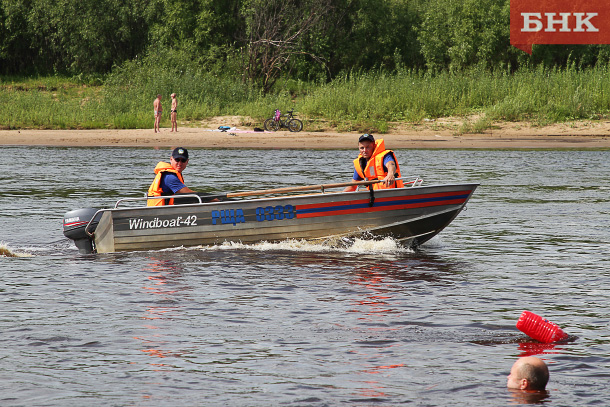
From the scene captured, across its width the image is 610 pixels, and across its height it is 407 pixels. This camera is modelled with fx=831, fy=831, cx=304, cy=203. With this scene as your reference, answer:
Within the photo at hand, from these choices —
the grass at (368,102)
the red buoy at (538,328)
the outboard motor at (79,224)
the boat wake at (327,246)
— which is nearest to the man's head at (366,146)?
the boat wake at (327,246)

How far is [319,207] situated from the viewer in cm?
1170

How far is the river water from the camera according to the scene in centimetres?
655

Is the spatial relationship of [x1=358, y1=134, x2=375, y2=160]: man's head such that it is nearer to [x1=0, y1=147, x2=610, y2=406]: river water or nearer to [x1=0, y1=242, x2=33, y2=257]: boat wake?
[x1=0, y1=147, x2=610, y2=406]: river water

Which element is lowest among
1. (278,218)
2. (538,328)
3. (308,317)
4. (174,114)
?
(308,317)

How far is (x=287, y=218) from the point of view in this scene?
1180cm

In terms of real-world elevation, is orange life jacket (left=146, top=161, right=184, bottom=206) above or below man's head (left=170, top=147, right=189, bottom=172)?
below

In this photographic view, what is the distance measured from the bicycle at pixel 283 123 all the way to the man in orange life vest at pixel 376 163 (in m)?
20.6

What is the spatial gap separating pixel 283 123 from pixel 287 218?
21261 mm

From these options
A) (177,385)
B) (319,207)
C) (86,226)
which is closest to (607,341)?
(177,385)

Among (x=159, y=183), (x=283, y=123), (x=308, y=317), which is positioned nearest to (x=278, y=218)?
(x=159, y=183)

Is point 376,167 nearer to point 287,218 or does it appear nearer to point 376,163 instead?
point 376,163

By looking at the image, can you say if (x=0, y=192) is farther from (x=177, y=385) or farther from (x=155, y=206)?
(x=177, y=385)

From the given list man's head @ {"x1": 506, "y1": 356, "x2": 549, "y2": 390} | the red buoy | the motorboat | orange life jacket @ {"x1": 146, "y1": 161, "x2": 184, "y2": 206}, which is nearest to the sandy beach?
the motorboat

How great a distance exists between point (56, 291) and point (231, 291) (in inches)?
81.7
